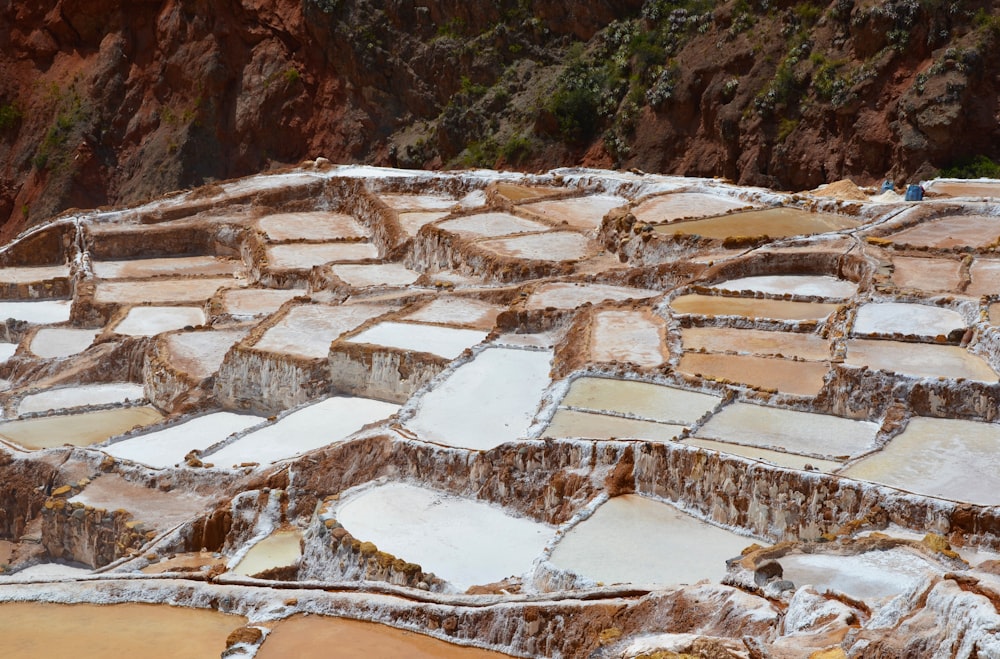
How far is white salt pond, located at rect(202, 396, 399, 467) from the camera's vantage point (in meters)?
14.3

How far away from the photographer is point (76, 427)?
16.8m

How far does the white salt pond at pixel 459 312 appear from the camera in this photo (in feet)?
55.6

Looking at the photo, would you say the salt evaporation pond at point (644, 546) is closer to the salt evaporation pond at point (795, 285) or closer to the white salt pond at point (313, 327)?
the salt evaporation pond at point (795, 285)

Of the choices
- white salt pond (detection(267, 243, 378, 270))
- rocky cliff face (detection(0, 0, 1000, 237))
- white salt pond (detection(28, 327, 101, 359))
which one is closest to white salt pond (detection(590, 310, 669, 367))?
white salt pond (detection(267, 243, 378, 270))

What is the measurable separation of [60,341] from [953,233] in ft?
46.1

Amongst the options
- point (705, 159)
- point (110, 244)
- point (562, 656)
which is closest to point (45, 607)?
point (562, 656)

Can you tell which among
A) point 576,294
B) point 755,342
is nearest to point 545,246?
Answer: point 576,294

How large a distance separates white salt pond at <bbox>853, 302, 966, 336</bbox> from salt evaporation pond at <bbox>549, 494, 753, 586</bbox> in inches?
169

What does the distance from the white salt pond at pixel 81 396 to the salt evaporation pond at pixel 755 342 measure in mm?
8270

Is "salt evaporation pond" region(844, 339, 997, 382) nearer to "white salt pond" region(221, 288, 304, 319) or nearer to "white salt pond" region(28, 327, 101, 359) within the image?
"white salt pond" region(221, 288, 304, 319)

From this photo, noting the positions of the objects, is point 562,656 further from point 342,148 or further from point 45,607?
point 342,148

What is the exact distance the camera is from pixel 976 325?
44.6ft

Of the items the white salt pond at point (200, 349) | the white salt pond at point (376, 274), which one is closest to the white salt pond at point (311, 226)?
the white salt pond at point (376, 274)

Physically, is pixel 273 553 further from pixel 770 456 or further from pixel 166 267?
pixel 166 267
